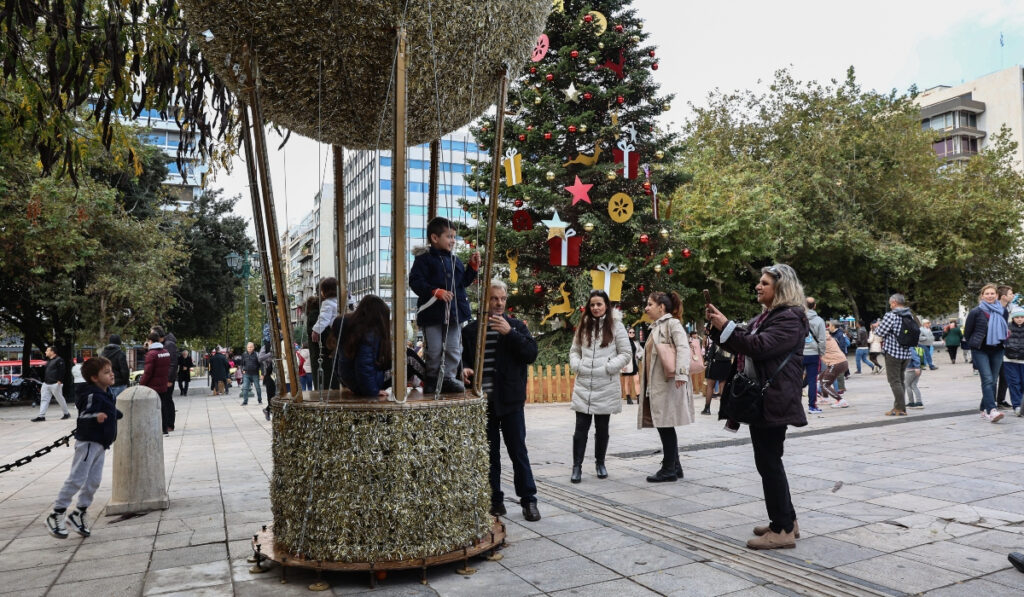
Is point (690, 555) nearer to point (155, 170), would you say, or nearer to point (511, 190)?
point (511, 190)

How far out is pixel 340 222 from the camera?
573 centimetres

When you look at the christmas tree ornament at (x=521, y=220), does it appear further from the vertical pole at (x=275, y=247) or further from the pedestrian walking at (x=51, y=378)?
the pedestrian walking at (x=51, y=378)

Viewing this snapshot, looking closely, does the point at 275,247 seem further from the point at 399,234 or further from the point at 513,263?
the point at 513,263

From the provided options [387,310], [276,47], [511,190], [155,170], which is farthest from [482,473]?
[155,170]

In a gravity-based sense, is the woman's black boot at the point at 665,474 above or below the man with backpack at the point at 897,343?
below

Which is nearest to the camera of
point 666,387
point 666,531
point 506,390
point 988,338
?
point 666,531

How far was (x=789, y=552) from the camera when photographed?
14.4ft

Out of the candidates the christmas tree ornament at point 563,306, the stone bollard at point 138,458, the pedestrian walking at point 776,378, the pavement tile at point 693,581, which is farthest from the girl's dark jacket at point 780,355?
the christmas tree ornament at point 563,306

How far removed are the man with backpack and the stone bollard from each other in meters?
10.1

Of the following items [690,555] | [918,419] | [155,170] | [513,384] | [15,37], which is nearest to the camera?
[690,555]

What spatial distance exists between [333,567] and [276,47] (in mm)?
2923

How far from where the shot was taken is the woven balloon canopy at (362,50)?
3773 millimetres

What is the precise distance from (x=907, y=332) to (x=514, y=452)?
8.04 metres

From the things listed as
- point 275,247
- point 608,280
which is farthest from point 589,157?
point 275,247
